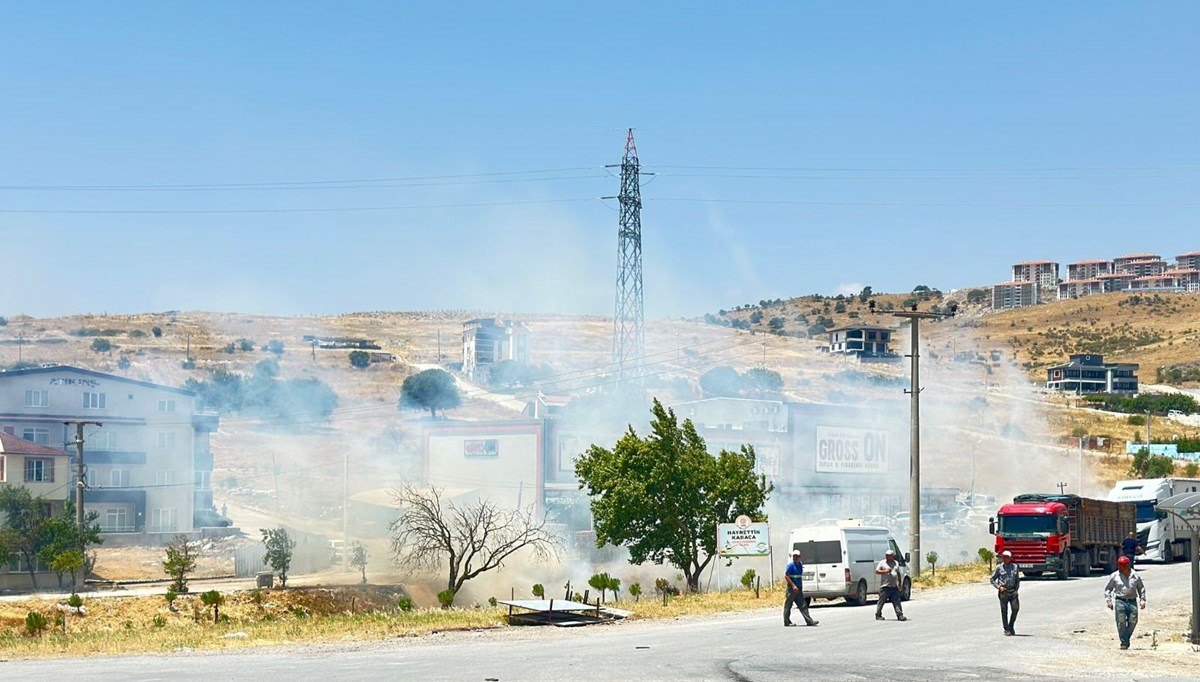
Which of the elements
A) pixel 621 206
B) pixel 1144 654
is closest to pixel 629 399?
pixel 621 206

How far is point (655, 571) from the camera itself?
8194 cm

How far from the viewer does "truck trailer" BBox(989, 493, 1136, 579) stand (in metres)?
51.3

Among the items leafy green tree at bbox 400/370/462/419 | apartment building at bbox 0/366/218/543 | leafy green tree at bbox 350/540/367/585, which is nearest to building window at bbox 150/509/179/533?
apartment building at bbox 0/366/218/543

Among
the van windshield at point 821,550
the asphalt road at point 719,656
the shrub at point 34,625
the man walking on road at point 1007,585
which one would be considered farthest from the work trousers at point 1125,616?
the shrub at point 34,625

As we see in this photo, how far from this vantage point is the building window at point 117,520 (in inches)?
3625

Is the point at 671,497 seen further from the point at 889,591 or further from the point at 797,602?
the point at 797,602

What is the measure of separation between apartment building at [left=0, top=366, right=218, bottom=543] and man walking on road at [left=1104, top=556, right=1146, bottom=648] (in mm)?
75625

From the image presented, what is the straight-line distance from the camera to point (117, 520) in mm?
92812

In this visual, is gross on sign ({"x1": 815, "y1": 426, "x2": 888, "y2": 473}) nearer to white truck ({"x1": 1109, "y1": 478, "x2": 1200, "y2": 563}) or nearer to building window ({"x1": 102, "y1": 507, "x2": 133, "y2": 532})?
white truck ({"x1": 1109, "y1": 478, "x2": 1200, "y2": 563})

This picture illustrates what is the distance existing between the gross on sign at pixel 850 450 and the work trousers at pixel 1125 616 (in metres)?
83.8

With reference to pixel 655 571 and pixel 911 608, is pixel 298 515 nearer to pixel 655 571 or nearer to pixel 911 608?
pixel 655 571

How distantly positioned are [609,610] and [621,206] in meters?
65.4

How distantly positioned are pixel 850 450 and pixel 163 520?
55.5 meters

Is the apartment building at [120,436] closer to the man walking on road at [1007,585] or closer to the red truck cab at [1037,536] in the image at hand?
the red truck cab at [1037,536]
